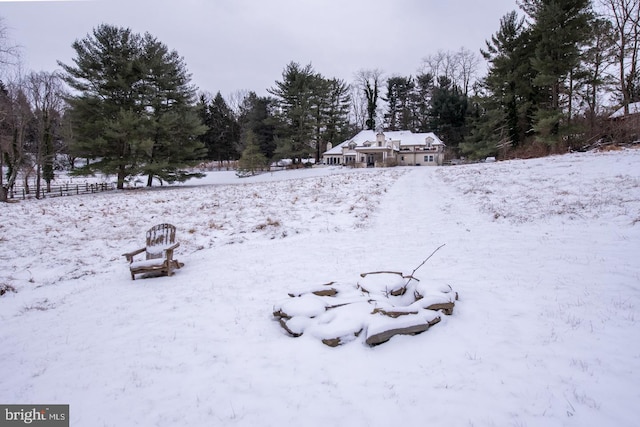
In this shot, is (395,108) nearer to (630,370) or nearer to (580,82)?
(580,82)

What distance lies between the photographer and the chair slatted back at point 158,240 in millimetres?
6859

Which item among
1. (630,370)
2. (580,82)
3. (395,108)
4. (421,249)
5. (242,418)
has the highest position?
(395,108)

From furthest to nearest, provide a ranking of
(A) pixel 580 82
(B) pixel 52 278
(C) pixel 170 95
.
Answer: (C) pixel 170 95, (A) pixel 580 82, (B) pixel 52 278

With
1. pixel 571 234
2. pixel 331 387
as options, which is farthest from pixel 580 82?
pixel 331 387

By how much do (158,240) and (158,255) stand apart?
0.40m

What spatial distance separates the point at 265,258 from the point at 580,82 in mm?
31753

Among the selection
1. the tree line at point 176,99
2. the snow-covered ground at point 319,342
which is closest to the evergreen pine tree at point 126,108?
the tree line at point 176,99

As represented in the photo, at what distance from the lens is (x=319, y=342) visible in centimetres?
381

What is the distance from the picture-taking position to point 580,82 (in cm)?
2511

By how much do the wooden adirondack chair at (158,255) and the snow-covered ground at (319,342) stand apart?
30 cm

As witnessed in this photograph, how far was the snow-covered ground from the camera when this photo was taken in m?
2.80

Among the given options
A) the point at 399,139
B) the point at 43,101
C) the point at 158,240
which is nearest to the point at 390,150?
the point at 399,139

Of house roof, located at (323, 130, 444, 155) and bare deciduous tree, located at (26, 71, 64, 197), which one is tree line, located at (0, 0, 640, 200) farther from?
house roof, located at (323, 130, 444, 155)

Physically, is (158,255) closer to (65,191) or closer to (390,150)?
(65,191)
